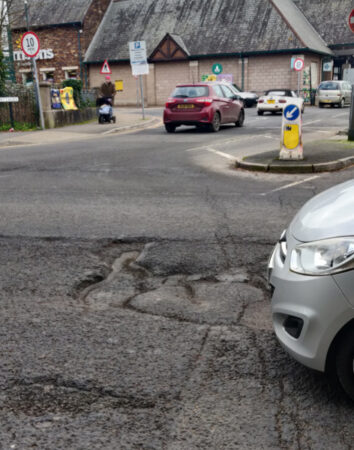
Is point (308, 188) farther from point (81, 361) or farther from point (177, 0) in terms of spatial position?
point (177, 0)

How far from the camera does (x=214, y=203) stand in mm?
7293

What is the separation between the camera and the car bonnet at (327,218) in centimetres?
273

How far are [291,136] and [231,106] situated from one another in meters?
9.76

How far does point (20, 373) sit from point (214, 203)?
4.62 meters

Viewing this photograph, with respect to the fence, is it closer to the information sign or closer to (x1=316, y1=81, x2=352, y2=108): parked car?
the information sign

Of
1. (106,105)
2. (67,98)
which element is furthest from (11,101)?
(106,105)

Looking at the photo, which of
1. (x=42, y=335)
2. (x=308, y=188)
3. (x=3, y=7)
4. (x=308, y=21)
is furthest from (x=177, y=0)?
(x=42, y=335)

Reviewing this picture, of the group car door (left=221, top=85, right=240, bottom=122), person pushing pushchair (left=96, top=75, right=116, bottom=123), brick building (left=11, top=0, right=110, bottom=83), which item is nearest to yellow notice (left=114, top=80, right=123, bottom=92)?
brick building (left=11, top=0, right=110, bottom=83)

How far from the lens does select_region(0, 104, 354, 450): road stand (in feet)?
8.36

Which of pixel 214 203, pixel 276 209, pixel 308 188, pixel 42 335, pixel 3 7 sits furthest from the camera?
pixel 3 7

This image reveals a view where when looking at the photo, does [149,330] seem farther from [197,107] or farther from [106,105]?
[106,105]

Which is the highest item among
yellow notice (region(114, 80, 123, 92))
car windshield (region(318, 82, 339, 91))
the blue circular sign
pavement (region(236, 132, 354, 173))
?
yellow notice (region(114, 80, 123, 92))

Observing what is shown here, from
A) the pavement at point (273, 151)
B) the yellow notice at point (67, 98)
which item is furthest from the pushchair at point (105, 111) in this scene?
the pavement at point (273, 151)

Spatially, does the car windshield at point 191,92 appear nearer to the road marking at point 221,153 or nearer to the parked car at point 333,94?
the road marking at point 221,153
